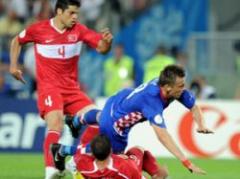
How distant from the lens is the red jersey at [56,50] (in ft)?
42.8

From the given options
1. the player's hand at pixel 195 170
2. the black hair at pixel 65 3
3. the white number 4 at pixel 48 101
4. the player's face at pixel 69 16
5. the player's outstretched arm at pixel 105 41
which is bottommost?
the player's hand at pixel 195 170

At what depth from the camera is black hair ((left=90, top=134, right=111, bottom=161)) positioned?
10.4 metres

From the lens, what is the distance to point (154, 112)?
1086 cm

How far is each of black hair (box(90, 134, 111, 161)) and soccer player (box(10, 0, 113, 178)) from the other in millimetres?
2386

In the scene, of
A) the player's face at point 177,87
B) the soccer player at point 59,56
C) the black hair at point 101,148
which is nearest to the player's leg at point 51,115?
the soccer player at point 59,56

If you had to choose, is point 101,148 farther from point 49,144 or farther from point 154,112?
point 49,144

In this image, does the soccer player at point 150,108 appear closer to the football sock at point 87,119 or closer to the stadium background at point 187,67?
the football sock at point 87,119

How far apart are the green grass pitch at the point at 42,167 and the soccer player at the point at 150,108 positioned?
1.93 meters

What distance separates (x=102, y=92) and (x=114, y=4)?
2.39 m

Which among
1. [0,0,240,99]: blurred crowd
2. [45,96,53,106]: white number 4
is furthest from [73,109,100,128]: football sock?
[0,0,240,99]: blurred crowd

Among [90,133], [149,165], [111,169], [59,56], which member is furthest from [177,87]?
[59,56]

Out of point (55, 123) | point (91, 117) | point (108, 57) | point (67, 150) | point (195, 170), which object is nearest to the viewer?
point (195, 170)

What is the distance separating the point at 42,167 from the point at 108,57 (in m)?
7.10

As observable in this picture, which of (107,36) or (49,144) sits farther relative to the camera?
(107,36)
